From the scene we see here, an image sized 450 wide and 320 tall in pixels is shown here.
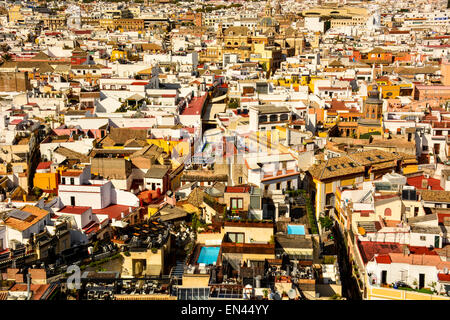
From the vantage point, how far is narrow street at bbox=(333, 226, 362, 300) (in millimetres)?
8348

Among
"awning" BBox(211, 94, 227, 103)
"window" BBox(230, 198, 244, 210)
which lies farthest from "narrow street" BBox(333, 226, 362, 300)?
"awning" BBox(211, 94, 227, 103)

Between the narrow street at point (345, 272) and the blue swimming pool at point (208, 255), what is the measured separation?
82.0 inches

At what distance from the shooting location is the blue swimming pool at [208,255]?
291 inches

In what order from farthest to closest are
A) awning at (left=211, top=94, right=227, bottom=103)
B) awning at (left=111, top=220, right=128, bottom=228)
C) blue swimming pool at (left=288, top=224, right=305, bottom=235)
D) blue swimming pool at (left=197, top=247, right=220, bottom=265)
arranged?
awning at (left=211, top=94, right=227, bottom=103), awning at (left=111, top=220, right=128, bottom=228), blue swimming pool at (left=288, top=224, right=305, bottom=235), blue swimming pool at (left=197, top=247, right=220, bottom=265)

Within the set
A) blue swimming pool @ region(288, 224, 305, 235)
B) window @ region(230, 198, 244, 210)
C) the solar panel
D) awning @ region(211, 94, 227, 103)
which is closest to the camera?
blue swimming pool @ region(288, 224, 305, 235)

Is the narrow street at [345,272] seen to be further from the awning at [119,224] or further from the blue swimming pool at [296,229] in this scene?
the awning at [119,224]

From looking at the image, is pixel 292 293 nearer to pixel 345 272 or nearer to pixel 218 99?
pixel 345 272

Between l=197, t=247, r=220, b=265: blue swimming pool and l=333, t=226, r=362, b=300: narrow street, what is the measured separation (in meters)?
2.08

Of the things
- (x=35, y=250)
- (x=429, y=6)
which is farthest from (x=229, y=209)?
(x=429, y=6)

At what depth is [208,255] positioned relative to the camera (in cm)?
761

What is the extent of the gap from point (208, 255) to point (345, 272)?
9.24 ft

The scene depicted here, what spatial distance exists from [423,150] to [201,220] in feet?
25.2

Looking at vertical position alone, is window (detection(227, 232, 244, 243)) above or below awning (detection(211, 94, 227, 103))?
below

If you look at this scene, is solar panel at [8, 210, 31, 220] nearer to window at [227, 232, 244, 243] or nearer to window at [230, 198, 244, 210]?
window at [230, 198, 244, 210]
